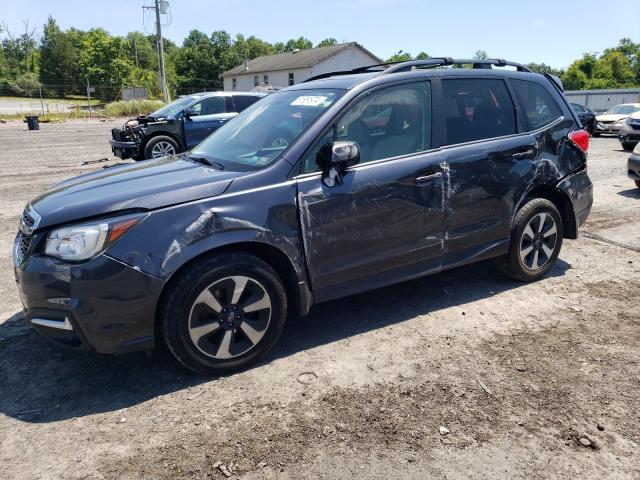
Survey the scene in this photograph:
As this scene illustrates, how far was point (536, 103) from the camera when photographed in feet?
15.4

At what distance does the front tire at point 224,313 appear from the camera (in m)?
3.05

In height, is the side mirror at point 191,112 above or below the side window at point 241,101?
below

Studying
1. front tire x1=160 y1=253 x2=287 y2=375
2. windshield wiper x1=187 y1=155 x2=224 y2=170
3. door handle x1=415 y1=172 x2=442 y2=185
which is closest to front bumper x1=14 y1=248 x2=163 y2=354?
front tire x1=160 y1=253 x2=287 y2=375

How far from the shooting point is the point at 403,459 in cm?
254

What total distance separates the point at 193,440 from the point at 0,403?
1.30 metres

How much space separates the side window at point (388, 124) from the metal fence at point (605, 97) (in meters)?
39.3

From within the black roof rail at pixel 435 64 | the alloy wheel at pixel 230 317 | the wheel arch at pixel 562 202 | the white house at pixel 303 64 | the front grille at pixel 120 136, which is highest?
the white house at pixel 303 64

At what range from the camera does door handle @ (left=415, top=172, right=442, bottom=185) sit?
12.5 feet

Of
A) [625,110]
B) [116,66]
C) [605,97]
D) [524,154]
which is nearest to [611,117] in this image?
[625,110]

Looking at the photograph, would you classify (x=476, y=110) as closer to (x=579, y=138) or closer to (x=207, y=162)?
(x=579, y=138)

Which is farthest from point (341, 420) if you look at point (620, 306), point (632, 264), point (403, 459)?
point (632, 264)

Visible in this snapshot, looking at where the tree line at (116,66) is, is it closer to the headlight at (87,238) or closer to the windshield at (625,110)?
the windshield at (625,110)

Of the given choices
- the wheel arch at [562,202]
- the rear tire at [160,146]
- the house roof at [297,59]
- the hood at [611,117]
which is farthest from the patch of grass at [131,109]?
the wheel arch at [562,202]

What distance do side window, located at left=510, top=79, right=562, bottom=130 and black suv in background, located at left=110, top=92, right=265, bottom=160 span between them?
28.3 ft
